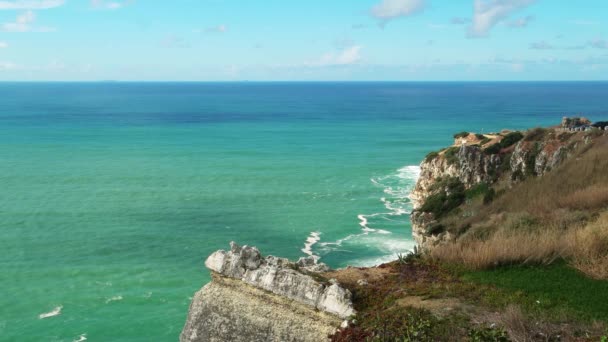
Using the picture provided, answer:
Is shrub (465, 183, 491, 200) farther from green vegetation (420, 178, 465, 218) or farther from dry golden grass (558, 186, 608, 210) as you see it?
dry golden grass (558, 186, 608, 210)

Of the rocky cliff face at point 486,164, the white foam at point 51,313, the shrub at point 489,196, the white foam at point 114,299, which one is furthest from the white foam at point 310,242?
the white foam at point 51,313

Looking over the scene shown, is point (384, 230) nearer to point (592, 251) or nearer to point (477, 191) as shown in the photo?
point (477, 191)

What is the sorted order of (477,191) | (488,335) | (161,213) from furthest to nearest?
(161,213), (477,191), (488,335)

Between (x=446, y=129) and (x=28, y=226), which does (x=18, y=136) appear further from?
(x=446, y=129)

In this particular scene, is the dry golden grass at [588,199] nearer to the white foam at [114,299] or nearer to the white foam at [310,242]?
the white foam at [310,242]

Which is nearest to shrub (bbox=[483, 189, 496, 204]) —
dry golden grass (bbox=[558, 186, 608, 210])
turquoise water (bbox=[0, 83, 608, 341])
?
turquoise water (bbox=[0, 83, 608, 341])

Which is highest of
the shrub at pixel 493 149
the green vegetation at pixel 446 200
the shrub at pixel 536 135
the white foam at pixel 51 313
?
the shrub at pixel 536 135

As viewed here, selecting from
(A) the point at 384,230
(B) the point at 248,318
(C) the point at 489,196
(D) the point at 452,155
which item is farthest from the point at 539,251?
(D) the point at 452,155
